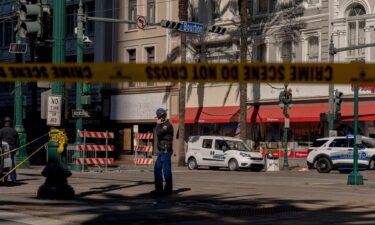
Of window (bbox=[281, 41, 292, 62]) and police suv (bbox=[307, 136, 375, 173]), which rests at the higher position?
window (bbox=[281, 41, 292, 62])

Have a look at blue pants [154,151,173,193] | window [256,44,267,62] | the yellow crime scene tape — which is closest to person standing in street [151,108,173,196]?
blue pants [154,151,173,193]

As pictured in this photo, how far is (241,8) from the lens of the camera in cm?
4103

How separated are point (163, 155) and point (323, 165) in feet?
65.5

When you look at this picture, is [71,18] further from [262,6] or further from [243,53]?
[243,53]

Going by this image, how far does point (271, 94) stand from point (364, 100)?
20.2 feet

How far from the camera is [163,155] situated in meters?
14.3

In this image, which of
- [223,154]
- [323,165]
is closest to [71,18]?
[223,154]

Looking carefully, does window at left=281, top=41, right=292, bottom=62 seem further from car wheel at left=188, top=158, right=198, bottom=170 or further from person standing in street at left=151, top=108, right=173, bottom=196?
person standing in street at left=151, top=108, right=173, bottom=196

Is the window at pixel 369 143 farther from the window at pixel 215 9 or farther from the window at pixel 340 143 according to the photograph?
the window at pixel 215 9

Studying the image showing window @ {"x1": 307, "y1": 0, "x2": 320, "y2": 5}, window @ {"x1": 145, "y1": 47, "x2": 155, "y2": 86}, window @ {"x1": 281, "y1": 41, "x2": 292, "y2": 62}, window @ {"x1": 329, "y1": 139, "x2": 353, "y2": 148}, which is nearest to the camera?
window @ {"x1": 329, "y1": 139, "x2": 353, "y2": 148}

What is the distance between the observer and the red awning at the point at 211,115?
4425 centimetres

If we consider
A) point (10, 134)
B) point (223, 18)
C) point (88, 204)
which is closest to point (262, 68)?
point (88, 204)

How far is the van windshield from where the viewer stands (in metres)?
35.0

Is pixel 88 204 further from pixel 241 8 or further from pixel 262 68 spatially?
pixel 241 8
